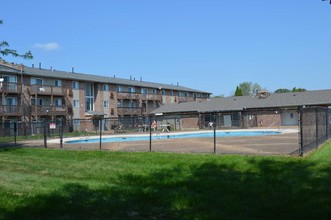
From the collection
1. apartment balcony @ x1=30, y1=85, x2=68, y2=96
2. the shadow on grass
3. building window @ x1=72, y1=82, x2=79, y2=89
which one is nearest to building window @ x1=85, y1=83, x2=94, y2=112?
building window @ x1=72, y1=82, x2=79, y2=89

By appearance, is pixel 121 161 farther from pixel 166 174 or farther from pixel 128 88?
pixel 128 88

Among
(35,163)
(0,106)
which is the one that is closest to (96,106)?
(0,106)

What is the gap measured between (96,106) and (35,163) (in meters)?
45.5

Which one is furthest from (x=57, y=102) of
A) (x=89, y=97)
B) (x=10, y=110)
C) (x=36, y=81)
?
(x=10, y=110)

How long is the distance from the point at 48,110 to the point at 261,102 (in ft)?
91.0

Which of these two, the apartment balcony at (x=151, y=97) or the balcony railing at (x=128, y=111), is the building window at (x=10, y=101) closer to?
the balcony railing at (x=128, y=111)

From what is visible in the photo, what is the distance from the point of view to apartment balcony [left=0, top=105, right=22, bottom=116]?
42125 mm

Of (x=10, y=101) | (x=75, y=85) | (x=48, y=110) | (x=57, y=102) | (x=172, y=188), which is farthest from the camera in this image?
(x=75, y=85)

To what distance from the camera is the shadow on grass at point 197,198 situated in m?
5.77

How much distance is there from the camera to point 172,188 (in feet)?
25.9

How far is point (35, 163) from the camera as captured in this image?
41.2 feet

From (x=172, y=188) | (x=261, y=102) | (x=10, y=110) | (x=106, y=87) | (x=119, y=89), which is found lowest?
(x=172, y=188)

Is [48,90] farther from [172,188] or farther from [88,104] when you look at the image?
[172,188]

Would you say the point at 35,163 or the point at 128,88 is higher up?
the point at 128,88
